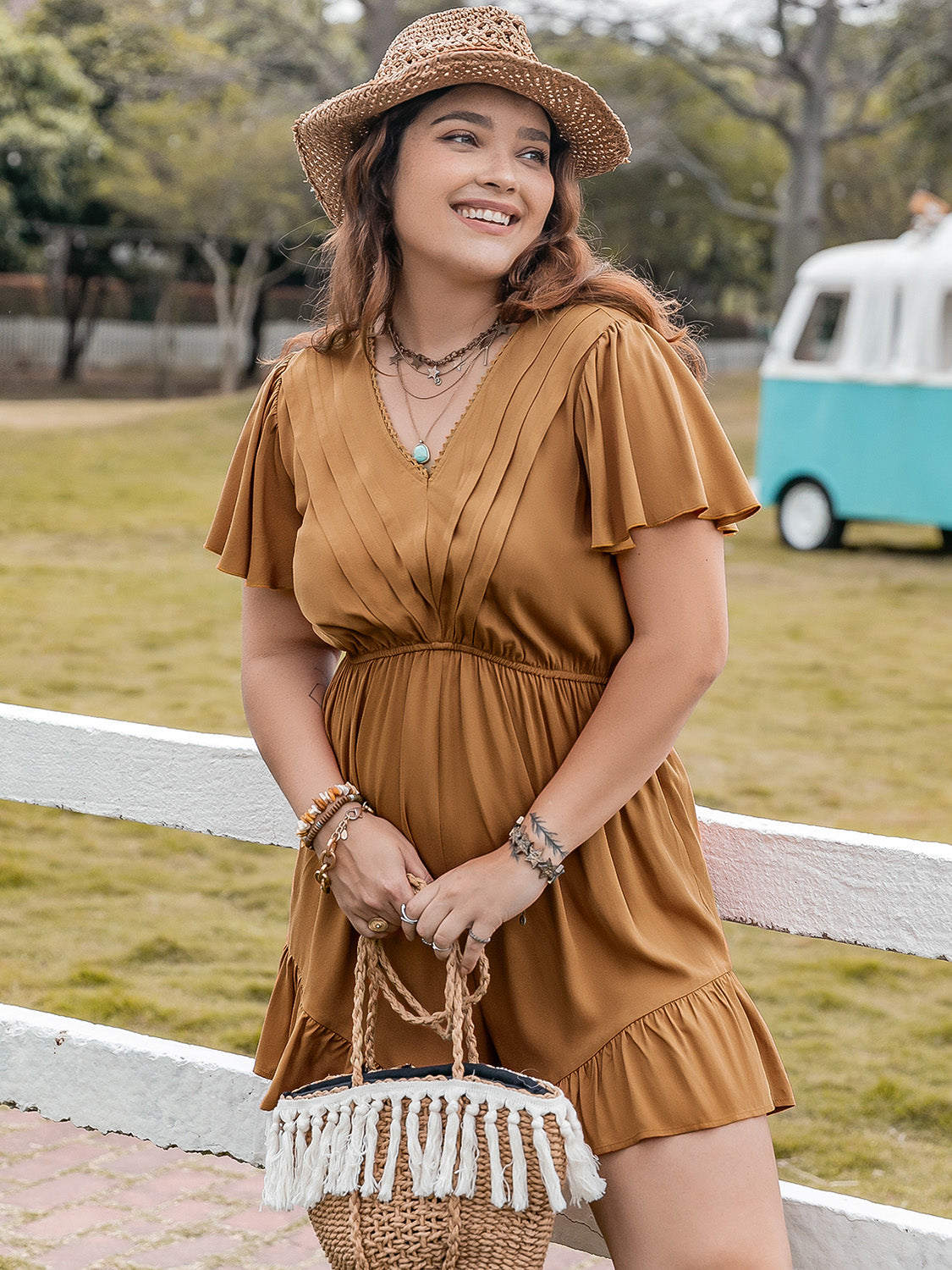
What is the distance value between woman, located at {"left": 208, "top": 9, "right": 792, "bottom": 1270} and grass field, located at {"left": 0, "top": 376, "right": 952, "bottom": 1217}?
76.4 inches

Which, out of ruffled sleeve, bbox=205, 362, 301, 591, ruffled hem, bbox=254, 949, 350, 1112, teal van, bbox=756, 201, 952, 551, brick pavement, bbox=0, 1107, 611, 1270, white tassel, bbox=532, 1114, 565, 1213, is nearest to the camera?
white tassel, bbox=532, 1114, 565, 1213

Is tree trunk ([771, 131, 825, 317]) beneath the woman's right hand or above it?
beneath

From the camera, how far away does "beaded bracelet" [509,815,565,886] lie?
1895mm

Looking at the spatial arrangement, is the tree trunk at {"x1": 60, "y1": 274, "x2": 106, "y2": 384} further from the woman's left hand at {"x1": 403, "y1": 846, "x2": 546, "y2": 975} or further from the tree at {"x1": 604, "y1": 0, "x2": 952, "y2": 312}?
the woman's left hand at {"x1": 403, "y1": 846, "x2": 546, "y2": 975}

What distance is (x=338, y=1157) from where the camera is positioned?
1854mm

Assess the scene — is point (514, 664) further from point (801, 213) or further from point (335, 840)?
point (801, 213)

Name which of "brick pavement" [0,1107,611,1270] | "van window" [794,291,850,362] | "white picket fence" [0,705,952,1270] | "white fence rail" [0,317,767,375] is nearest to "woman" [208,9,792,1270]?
"white picket fence" [0,705,952,1270]

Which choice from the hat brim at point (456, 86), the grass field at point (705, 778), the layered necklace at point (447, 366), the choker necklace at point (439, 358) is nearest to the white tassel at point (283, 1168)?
the layered necklace at point (447, 366)

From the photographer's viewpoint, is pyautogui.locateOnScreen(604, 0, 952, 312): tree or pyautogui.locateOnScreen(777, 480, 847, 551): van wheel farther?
pyautogui.locateOnScreen(604, 0, 952, 312): tree

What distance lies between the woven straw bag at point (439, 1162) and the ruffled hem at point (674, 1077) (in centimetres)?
10

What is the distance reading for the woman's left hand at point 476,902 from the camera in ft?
6.19

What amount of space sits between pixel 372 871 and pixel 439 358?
693 millimetres

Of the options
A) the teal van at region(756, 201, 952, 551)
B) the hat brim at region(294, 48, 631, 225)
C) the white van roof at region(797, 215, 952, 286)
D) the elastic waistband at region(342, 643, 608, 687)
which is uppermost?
the hat brim at region(294, 48, 631, 225)

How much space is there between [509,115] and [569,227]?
0.58 feet
